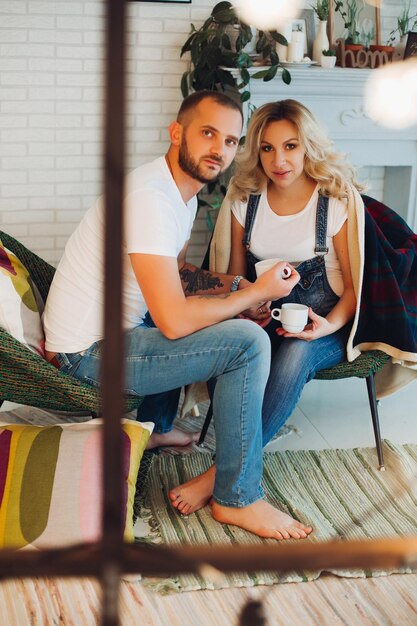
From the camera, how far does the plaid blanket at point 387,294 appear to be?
249 centimetres

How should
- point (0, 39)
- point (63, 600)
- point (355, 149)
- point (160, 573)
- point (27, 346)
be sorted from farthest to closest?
point (355, 149)
point (0, 39)
point (27, 346)
point (63, 600)
point (160, 573)

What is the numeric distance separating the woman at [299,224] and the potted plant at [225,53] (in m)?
1.05

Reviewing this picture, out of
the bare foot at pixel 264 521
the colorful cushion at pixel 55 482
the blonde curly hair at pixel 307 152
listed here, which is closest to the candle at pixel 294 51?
the blonde curly hair at pixel 307 152

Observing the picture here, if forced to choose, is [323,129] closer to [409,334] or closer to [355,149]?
[409,334]

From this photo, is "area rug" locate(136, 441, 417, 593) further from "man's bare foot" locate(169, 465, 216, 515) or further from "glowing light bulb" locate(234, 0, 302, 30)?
"glowing light bulb" locate(234, 0, 302, 30)

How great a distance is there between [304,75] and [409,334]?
169 centimetres

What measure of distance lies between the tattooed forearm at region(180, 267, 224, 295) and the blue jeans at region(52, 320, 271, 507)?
1.24 ft

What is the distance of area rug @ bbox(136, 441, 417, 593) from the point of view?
2.13 m

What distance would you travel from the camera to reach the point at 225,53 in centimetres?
351

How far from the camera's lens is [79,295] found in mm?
2217

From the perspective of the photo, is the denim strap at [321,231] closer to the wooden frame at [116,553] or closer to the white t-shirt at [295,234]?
the white t-shirt at [295,234]

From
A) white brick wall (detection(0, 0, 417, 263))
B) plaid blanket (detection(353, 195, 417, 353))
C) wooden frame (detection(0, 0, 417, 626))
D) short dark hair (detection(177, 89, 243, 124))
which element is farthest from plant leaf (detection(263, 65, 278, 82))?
wooden frame (detection(0, 0, 417, 626))

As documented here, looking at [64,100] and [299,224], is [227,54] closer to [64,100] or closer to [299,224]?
[64,100]

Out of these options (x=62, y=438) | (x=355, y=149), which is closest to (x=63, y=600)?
(x=62, y=438)
